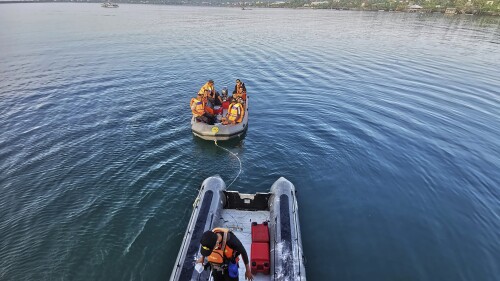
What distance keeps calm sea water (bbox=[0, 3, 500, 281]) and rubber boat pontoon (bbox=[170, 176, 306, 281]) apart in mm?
1361

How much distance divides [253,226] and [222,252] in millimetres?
3451

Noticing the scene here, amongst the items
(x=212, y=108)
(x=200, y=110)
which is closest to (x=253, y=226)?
(x=200, y=110)

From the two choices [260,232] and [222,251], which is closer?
[222,251]

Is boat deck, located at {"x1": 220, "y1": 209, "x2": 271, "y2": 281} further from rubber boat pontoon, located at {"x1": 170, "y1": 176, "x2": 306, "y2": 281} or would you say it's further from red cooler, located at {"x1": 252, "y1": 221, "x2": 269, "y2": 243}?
red cooler, located at {"x1": 252, "y1": 221, "x2": 269, "y2": 243}

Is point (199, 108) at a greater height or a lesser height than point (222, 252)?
lesser

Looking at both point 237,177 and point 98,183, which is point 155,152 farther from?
point 237,177

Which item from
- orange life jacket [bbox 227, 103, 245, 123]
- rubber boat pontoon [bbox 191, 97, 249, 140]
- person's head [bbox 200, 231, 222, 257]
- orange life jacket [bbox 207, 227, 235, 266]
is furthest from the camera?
orange life jacket [bbox 227, 103, 245, 123]

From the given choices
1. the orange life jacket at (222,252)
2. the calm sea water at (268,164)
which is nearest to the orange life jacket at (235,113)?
the calm sea water at (268,164)

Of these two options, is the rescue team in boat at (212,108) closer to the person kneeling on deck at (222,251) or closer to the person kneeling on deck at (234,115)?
the person kneeling on deck at (234,115)

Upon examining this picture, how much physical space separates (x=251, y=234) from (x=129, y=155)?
26.4ft

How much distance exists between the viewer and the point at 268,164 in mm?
14203

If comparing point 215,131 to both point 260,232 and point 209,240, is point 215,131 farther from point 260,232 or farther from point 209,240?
point 209,240

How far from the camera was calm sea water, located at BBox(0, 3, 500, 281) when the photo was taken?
378 inches

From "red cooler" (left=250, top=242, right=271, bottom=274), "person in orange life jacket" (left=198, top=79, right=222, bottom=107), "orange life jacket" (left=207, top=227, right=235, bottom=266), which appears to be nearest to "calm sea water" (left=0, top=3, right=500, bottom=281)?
"red cooler" (left=250, top=242, right=271, bottom=274)
